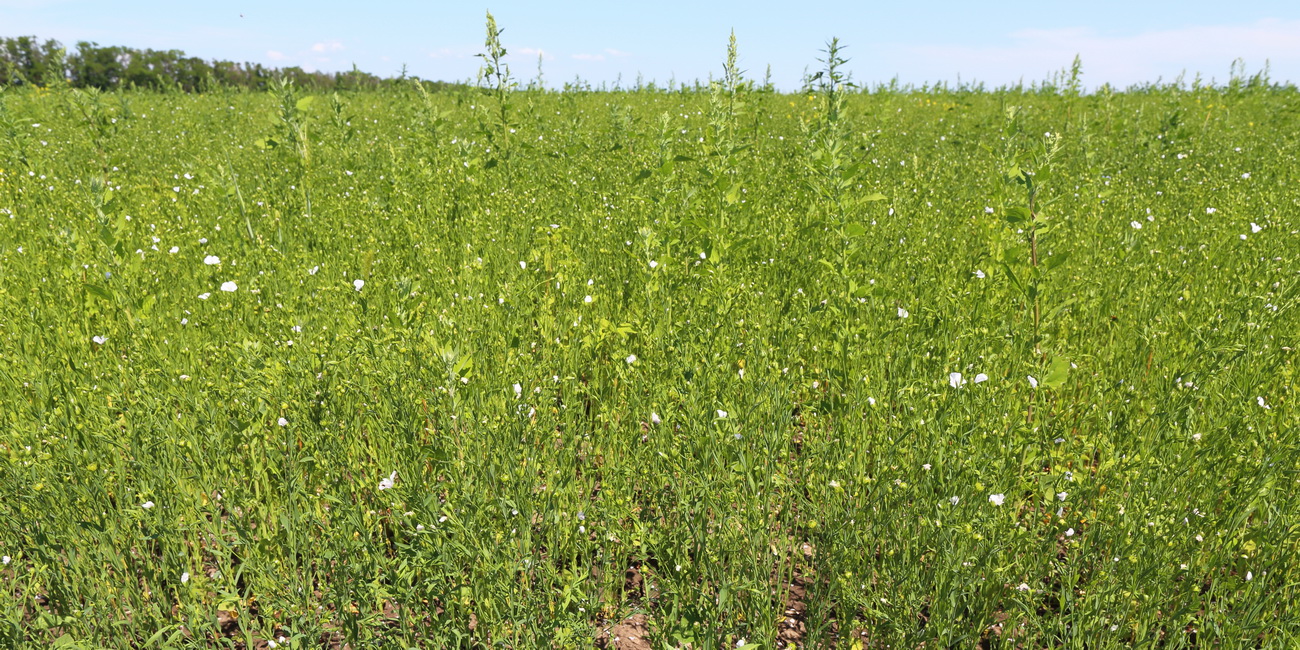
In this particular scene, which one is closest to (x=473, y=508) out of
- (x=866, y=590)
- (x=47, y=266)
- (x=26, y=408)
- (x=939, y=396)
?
(x=866, y=590)

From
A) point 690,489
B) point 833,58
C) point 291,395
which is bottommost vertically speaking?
point 690,489

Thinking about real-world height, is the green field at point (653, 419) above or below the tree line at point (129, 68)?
below

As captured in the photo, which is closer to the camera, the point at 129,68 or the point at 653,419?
the point at 653,419

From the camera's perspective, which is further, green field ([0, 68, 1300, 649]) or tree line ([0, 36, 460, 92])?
tree line ([0, 36, 460, 92])

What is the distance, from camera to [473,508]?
7.92 feet

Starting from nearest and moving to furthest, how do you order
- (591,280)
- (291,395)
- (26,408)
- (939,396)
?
1. (939,396)
2. (291,395)
3. (26,408)
4. (591,280)

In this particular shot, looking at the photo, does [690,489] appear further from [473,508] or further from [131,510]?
[131,510]

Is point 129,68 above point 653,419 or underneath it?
above

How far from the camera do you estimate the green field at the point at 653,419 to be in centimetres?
234

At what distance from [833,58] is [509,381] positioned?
5.05 m

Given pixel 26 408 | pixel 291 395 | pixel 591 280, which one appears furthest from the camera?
pixel 591 280

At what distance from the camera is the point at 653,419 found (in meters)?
2.90

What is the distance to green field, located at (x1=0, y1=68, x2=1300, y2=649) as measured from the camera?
7.69 feet

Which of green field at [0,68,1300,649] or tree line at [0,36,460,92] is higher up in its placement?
tree line at [0,36,460,92]
